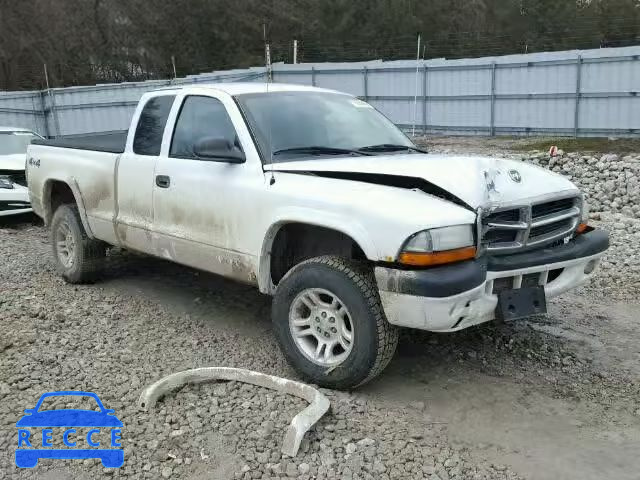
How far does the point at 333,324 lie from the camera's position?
4.03 m

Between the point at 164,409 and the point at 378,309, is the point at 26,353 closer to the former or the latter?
the point at 164,409

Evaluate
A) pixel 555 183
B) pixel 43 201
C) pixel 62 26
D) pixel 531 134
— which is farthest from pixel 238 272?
pixel 62 26

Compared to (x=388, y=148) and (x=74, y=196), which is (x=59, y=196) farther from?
(x=388, y=148)

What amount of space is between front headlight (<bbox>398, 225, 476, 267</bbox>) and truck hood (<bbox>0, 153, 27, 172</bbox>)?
8410mm

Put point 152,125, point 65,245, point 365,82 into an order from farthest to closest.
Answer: point 365,82 < point 65,245 < point 152,125

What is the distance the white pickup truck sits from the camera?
143 inches

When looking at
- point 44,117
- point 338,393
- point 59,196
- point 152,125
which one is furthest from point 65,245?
point 44,117

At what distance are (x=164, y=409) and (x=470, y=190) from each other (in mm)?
2231

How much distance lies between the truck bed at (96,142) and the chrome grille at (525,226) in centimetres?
353

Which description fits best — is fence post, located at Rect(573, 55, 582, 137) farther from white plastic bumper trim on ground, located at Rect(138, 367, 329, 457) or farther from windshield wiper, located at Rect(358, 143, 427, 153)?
white plastic bumper trim on ground, located at Rect(138, 367, 329, 457)

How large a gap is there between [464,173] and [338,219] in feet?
2.65

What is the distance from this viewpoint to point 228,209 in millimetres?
4582

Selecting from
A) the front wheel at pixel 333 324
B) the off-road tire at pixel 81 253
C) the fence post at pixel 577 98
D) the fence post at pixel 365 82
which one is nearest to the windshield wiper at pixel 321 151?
the front wheel at pixel 333 324

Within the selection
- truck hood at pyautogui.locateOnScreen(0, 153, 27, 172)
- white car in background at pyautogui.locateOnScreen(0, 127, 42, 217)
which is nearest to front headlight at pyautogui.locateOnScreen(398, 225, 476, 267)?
white car in background at pyautogui.locateOnScreen(0, 127, 42, 217)
